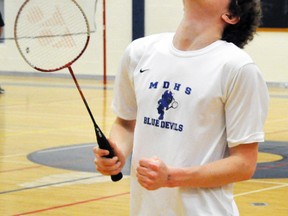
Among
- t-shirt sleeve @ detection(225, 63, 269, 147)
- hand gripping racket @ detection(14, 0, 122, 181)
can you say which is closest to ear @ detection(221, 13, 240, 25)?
t-shirt sleeve @ detection(225, 63, 269, 147)

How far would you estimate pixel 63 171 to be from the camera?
957 cm

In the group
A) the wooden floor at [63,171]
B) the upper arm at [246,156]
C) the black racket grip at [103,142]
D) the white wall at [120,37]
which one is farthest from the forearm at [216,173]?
the white wall at [120,37]

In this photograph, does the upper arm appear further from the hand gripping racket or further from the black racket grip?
the hand gripping racket

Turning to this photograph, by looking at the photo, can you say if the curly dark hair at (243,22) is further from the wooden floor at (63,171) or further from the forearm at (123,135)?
the wooden floor at (63,171)

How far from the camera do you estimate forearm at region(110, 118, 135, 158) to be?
3.37 meters

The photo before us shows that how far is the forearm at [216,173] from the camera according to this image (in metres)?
3.01

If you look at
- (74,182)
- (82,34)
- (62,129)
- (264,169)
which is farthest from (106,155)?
(62,129)

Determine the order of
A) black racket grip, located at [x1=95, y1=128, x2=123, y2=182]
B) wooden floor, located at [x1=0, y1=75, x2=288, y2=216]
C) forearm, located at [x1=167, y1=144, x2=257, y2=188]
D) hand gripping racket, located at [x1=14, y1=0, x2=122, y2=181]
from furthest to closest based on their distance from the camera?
wooden floor, located at [x1=0, y1=75, x2=288, y2=216] → hand gripping racket, located at [x1=14, y1=0, x2=122, y2=181] → black racket grip, located at [x1=95, y1=128, x2=123, y2=182] → forearm, located at [x1=167, y1=144, x2=257, y2=188]

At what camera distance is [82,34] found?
4.47 metres

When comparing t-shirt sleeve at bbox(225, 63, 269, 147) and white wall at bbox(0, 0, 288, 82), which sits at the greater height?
t-shirt sleeve at bbox(225, 63, 269, 147)

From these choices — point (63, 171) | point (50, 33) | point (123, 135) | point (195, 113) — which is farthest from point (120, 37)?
point (195, 113)

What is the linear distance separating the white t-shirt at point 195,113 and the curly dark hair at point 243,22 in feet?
0.28

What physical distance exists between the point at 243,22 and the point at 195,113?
1.27 feet

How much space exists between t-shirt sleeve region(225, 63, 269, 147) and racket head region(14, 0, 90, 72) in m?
1.21
